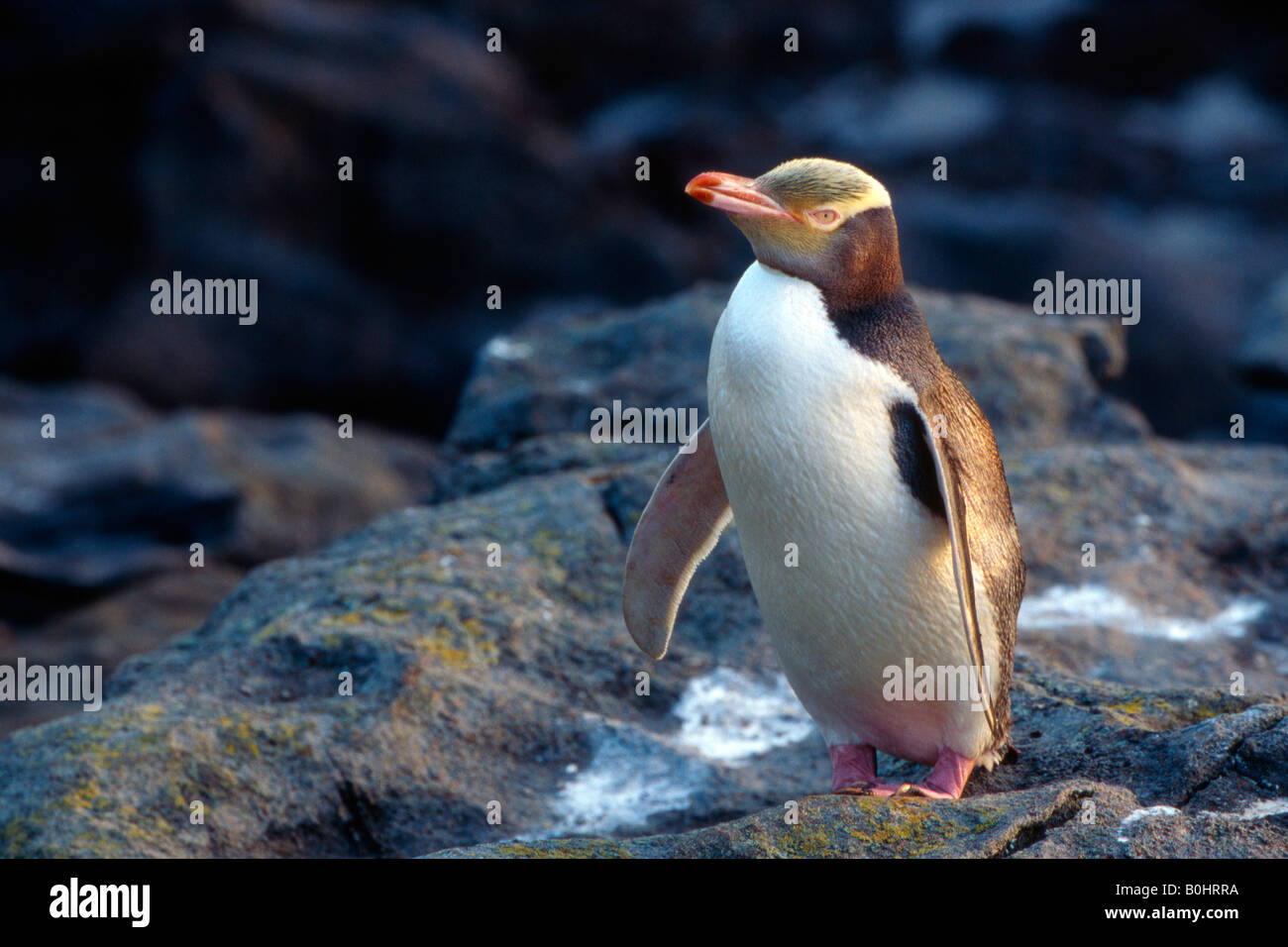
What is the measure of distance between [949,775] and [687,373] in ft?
8.57

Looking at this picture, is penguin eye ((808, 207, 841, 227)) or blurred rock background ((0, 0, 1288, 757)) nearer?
penguin eye ((808, 207, 841, 227))

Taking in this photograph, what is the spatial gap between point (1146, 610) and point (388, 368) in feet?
24.2

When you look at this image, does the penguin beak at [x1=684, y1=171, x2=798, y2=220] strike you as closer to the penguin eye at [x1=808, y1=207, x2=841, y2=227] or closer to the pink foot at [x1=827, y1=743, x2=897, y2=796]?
the penguin eye at [x1=808, y1=207, x2=841, y2=227]

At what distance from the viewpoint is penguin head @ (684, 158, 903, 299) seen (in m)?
2.76

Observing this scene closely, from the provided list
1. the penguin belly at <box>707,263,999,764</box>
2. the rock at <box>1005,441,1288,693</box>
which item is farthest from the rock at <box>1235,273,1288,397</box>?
the penguin belly at <box>707,263,999,764</box>

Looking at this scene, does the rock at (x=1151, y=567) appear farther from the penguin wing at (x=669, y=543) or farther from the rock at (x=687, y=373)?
the penguin wing at (x=669, y=543)

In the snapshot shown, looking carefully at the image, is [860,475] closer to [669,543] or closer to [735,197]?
[735,197]

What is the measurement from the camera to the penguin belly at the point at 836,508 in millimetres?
2758

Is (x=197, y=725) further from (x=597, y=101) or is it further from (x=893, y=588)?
(x=597, y=101)

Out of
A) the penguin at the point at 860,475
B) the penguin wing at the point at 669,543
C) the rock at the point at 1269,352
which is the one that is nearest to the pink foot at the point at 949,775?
the penguin at the point at 860,475

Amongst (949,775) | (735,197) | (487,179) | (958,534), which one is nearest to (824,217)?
(735,197)

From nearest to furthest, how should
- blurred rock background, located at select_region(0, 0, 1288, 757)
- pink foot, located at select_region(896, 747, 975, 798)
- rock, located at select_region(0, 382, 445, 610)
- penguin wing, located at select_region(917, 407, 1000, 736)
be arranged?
penguin wing, located at select_region(917, 407, 1000, 736), pink foot, located at select_region(896, 747, 975, 798), rock, located at select_region(0, 382, 445, 610), blurred rock background, located at select_region(0, 0, 1288, 757)

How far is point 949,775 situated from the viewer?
285 centimetres

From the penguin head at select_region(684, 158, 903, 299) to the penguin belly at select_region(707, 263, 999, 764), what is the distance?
51 millimetres
